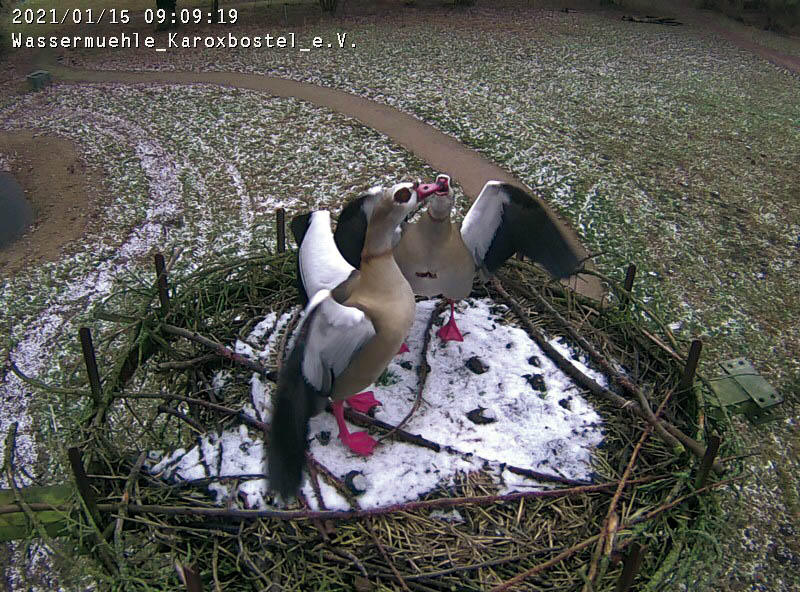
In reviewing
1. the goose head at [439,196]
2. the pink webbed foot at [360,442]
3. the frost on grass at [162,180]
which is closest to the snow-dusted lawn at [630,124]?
the frost on grass at [162,180]

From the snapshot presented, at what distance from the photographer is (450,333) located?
3.18 meters

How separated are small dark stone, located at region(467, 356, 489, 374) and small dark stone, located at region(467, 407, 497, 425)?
241 millimetres

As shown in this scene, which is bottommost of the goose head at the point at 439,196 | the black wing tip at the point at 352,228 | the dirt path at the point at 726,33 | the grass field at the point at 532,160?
the grass field at the point at 532,160

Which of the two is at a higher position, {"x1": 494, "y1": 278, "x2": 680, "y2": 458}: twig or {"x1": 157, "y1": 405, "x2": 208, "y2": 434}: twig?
{"x1": 494, "y1": 278, "x2": 680, "y2": 458}: twig

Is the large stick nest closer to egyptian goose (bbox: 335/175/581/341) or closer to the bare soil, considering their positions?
egyptian goose (bbox: 335/175/581/341)

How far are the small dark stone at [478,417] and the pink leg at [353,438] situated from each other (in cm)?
42

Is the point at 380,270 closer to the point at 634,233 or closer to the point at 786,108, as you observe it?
the point at 634,233

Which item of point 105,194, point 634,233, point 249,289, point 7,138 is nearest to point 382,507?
point 249,289

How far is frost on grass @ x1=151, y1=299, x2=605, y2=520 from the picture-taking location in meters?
2.50

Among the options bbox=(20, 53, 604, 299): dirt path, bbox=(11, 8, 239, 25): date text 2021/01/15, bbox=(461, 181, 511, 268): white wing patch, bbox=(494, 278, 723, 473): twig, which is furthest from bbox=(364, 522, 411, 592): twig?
bbox=(11, 8, 239, 25): date text 2021/01/15

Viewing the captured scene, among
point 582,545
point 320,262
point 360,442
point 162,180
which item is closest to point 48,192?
point 162,180

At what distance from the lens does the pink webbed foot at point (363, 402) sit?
2.80 metres

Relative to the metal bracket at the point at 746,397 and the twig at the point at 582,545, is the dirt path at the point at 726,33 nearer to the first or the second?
the metal bracket at the point at 746,397

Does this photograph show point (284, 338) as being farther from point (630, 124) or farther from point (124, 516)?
point (630, 124)
